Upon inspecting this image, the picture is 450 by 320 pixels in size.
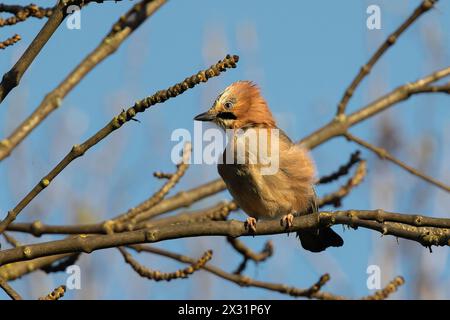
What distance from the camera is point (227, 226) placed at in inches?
146

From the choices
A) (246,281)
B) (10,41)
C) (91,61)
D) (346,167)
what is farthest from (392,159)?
(10,41)

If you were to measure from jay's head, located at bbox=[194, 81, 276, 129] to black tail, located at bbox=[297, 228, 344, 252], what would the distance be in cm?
82

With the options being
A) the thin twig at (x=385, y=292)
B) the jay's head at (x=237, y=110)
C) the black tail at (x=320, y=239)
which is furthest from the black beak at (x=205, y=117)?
the thin twig at (x=385, y=292)

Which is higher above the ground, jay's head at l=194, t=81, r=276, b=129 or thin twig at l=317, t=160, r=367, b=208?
jay's head at l=194, t=81, r=276, b=129

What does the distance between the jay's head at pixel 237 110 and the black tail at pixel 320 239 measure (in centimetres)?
82

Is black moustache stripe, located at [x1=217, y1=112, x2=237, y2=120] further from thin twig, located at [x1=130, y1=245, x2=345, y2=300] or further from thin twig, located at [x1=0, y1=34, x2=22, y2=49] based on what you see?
thin twig, located at [x1=0, y1=34, x2=22, y2=49]

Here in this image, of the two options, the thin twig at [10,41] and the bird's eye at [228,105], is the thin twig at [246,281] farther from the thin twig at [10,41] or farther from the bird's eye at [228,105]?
the thin twig at [10,41]

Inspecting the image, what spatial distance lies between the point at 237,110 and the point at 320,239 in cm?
106

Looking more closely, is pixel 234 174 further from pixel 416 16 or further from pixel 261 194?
pixel 416 16

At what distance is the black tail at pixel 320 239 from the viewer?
5.76 m

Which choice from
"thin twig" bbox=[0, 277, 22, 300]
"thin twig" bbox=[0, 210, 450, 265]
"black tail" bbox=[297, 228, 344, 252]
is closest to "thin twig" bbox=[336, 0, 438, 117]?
"black tail" bbox=[297, 228, 344, 252]

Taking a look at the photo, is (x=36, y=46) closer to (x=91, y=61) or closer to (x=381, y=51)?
(x=91, y=61)

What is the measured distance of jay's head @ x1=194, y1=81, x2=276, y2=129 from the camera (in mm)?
5934

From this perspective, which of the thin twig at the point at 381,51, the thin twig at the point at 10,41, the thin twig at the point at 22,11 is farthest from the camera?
the thin twig at the point at 381,51
